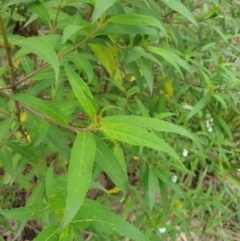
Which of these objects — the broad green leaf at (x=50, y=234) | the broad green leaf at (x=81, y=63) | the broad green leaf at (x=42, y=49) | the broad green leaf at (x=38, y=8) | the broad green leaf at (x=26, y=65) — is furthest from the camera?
the broad green leaf at (x=26, y=65)

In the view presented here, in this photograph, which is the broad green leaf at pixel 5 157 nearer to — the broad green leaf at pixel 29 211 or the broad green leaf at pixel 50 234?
the broad green leaf at pixel 29 211

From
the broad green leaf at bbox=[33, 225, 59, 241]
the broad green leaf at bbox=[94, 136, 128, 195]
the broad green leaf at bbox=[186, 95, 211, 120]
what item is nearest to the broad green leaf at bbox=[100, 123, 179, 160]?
the broad green leaf at bbox=[94, 136, 128, 195]

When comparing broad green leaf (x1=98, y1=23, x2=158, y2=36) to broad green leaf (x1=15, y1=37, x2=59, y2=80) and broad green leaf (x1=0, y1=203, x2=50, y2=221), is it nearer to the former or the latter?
broad green leaf (x1=15, y1=37, x2=59, y2=80)

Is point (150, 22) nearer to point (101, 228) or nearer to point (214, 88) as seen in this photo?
point (101, 228)

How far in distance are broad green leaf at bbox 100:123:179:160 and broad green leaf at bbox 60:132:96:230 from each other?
5 cm

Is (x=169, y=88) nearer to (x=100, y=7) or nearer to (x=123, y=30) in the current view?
(x=123, y=30)

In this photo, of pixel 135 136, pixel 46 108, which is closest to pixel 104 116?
pixel 46 108

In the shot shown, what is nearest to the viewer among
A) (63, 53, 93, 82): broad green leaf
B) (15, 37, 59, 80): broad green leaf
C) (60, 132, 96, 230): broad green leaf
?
(60, 132, 96, 230): broad green leaf

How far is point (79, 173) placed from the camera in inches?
28.1

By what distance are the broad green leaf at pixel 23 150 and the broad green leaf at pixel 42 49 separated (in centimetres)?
34

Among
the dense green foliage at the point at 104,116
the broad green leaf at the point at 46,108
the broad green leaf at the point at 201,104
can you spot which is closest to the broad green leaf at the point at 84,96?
the dense green foliage at the point at 104,116

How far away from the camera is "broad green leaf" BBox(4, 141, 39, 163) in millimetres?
1185

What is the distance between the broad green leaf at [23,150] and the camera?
118cm

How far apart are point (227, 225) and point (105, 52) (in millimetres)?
1492
